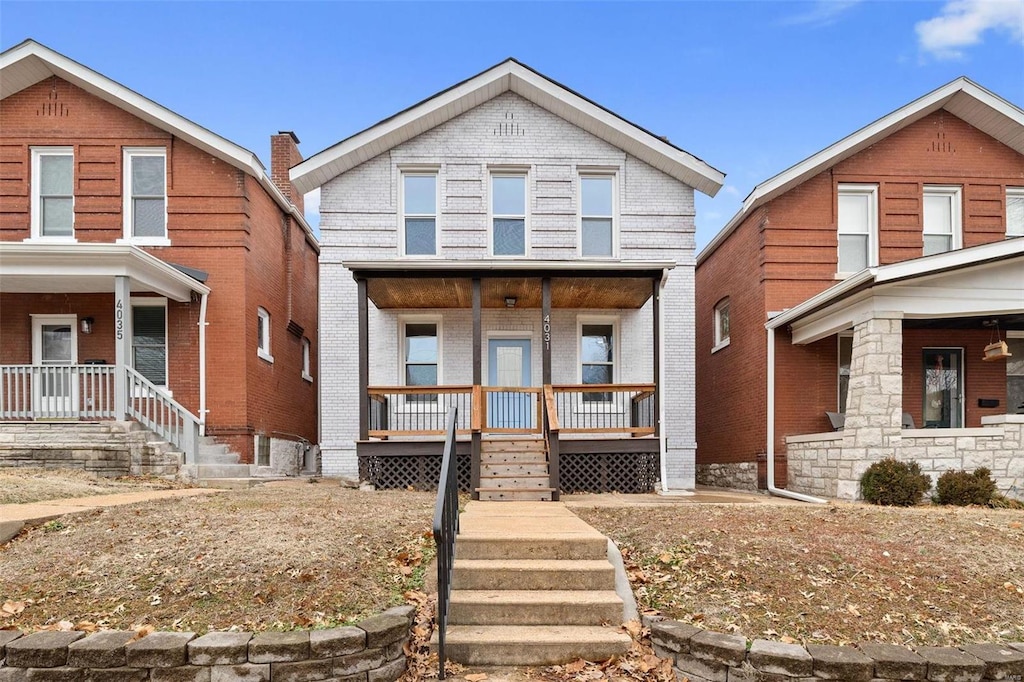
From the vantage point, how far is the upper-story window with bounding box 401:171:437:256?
12.9 m

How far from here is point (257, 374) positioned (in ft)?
42.8

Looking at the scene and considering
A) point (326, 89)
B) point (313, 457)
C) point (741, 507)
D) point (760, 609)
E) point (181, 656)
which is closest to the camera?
point (181, 656)

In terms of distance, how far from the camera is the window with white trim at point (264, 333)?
13.6 meters

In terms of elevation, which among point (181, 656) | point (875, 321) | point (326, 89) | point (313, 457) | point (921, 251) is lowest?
point (313, 457)

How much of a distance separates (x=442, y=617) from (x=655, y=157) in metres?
10.8

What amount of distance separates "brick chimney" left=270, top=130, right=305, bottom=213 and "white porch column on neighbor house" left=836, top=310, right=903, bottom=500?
13221 mm

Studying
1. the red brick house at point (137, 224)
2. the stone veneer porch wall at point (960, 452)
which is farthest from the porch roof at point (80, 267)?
the stone veneer porch wall at point (960, 452)

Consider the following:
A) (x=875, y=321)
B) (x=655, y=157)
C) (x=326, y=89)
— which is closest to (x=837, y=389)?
(x=875, y=321)

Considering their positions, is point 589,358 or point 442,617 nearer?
point 442,617

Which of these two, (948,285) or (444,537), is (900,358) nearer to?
(948,285)

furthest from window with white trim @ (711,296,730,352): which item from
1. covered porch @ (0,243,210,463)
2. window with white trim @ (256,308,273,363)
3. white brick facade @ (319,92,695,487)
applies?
covered porch @ (0,243,210,463)

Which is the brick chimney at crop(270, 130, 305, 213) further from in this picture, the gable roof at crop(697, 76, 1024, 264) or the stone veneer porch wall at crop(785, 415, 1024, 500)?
the stone veneer porch wall at crop(785, 415, 1024, 500)

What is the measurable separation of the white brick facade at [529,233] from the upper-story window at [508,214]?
0.63 ft

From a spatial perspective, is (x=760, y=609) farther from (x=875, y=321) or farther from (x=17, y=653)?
(x=875, y=321)
